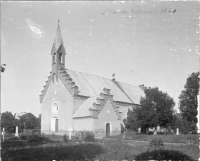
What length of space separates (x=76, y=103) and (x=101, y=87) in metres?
8.23

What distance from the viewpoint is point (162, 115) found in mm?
33531

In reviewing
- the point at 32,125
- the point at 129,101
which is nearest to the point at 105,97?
the point at 129,101

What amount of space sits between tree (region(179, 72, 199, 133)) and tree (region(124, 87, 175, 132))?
3.11 meters

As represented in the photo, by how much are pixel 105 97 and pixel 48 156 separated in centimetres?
2256

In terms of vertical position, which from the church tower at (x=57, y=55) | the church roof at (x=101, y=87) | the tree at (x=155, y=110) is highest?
the church tower at (x=57, y=55)

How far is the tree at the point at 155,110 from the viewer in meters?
33.0

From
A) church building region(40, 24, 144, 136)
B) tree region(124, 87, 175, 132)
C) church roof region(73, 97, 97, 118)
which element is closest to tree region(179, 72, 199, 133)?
tree region(124, 87, 175, 132)

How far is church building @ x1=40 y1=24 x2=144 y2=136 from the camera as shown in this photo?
35656mm

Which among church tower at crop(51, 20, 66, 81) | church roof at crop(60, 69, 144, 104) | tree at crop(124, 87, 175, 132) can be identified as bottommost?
tree at crop(124, 87, 175, 132)

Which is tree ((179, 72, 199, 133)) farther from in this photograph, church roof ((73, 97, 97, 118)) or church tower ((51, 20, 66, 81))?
church tower ((51, 20, 66, 81))

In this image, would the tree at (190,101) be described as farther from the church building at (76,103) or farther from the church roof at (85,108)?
the church roof at (85,108)

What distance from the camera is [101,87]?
45344 millimetres

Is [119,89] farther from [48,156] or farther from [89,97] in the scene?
[48,156]

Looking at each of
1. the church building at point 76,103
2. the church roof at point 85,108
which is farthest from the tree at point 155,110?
the church roof at point 85,108
